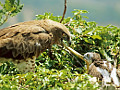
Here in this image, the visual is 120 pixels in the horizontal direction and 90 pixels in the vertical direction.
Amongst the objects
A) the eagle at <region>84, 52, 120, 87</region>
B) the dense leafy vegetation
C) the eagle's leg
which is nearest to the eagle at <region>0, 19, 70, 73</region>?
the eagle's leg

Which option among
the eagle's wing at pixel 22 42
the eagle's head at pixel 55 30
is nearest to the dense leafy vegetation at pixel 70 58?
the eagle's wing at pixel 22 42

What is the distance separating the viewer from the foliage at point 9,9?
17.7 feet

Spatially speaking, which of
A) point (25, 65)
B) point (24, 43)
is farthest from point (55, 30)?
point (25, 65)

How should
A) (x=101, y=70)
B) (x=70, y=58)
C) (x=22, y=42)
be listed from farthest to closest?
(x=70, y=58)
(x=101, y=70)
(x=22, y=42)

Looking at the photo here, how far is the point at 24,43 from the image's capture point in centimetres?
432

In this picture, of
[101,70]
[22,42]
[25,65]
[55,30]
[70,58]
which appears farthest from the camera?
[70,58]

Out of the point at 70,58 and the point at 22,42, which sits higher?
the point at 22,42

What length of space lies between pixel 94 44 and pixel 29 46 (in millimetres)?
2734

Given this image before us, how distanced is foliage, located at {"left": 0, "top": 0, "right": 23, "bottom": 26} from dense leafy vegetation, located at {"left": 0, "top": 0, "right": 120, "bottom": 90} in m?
1.18

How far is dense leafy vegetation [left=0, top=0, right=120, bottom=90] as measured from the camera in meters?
3.77

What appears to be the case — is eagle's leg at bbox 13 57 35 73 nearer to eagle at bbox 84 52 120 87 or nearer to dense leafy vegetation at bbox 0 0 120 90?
dense leafy vegetation at bbox 0 0 120 90

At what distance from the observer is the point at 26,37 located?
436 cm

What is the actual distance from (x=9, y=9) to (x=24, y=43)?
1511 millimetres

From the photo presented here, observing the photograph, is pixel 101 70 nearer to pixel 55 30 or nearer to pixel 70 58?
pixel 70 58
